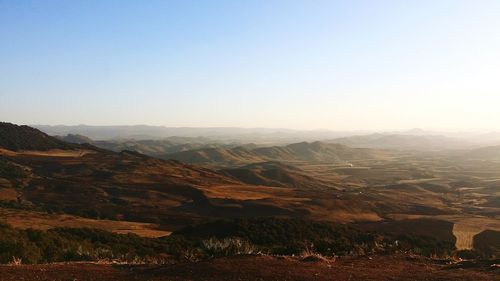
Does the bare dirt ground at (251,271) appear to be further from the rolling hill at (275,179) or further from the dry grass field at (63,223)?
the rolling hill at (275,179)

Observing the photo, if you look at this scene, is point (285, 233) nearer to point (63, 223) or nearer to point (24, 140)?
point (63, 223)

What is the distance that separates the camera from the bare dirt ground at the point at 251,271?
473 inches

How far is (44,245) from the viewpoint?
1977 cm

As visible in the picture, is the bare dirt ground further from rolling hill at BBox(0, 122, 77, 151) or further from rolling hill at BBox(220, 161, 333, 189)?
rolling hill at BBox(0, 122, 77, 151)

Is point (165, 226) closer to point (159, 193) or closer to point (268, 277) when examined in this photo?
point (159, 193)

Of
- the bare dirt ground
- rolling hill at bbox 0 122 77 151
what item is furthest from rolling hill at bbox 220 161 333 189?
the bare dirt ground

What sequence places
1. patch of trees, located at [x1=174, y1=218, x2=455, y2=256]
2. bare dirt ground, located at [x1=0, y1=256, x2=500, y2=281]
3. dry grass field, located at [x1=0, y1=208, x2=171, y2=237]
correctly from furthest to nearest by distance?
dry grass field, located at [x1=0, y1=208, x2=171, y2=237], patch of trees, located at [x1=174, y1=218, x2=455, y2=256], bare dirt ground, located at [x1=0, y1=256, x2=500, y2=281]

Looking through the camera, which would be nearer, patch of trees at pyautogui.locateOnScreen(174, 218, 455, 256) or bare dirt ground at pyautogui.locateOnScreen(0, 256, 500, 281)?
bare dirt ground at pyautogui.locateOnScreen(0, 256, 500, 281)

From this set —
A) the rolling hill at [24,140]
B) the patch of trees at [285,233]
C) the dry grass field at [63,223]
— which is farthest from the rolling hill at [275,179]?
the patch of trees at [285,233]

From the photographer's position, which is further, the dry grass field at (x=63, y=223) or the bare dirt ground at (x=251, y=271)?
the dry grass field at (x=63, y=223)

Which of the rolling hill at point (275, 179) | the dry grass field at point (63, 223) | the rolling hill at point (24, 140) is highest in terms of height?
the rolling hill at point (24, 140)

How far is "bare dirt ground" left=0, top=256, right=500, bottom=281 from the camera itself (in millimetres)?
12023

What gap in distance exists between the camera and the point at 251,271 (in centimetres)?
1245

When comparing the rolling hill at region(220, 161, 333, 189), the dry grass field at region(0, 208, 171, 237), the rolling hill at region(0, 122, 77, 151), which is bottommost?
the rolling hill at region(220, 161, 333, 189)
